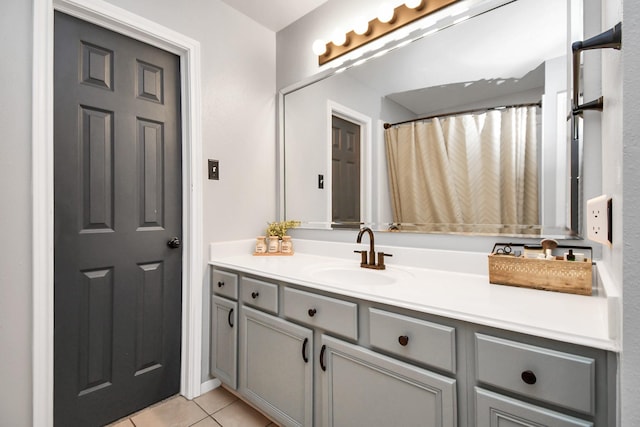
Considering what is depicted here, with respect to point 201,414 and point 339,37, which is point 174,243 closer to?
point 201,414

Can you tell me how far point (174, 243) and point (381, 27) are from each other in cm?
174

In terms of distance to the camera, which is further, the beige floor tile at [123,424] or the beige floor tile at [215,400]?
the beige floor tile at [215,400]

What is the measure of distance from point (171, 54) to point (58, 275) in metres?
1.36

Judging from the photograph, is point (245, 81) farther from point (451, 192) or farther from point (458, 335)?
point (458, 335)

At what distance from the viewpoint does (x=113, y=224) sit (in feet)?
5.13

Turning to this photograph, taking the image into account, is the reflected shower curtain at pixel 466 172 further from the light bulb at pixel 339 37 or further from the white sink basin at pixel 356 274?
the light bulb at pixel 339 37

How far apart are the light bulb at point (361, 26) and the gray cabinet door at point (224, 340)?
1.74 m

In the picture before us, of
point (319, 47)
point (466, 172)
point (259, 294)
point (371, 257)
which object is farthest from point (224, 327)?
point (319, 47)

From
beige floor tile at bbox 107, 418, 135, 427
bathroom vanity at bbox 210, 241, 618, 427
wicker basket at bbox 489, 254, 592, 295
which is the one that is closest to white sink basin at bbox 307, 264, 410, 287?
bathroom vanity at bbox 210, 241, 618, 427

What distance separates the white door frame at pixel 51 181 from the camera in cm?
129

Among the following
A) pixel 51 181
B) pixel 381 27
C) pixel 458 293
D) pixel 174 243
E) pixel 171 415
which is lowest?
pixel 171 415

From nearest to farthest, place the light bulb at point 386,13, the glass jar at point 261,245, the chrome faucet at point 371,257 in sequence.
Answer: the chrome faucet at point 371,257
the light bulb at point 386,13
the glass jar at point 261,245

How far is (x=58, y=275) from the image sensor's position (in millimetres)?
1396

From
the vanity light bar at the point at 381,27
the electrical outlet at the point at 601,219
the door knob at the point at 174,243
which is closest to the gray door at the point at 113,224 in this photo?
the door knob at the point at 174,243
